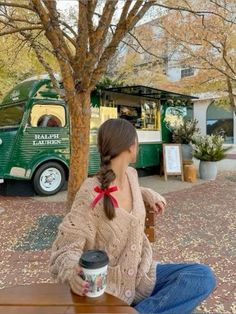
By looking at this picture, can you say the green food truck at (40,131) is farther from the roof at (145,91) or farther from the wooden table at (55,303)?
the wooden table at (55,303)

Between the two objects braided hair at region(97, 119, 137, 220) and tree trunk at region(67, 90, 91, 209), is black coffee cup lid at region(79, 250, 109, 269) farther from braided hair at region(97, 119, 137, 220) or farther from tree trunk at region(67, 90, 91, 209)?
tree trunk at region(67, 90, 91, 209)

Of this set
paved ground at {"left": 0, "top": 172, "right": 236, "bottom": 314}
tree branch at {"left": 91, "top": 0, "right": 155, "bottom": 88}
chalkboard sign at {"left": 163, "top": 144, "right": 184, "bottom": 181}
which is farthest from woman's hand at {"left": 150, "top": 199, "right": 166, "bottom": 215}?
chalkboard sign at {"left": 163, "top": 144, "right": 184, "bottom": 181}

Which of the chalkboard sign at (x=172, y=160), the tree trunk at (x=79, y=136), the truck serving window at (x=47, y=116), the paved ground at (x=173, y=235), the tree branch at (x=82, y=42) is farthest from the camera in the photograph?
the chalkboard sign at (x=172, y=160)

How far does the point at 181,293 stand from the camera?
1.62 meters

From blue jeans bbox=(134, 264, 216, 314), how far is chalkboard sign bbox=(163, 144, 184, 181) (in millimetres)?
7399

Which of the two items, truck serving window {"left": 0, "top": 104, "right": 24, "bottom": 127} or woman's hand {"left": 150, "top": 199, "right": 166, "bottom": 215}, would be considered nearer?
woman's hand {"left": 150, "top": 199, "right": 166, "bottom": 215}

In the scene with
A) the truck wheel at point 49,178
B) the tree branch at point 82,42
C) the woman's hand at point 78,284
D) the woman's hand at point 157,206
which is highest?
the tree branch at point 82,42

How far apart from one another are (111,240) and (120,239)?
1.8 inches

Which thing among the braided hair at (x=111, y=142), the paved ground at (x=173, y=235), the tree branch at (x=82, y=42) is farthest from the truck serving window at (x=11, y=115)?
the braided hair at (x=111, y=142)

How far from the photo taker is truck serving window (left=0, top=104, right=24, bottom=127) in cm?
701

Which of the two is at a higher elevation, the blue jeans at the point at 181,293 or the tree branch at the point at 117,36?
the tree branch at the point at 117,36

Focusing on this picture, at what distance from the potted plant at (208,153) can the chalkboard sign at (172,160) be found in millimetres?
546

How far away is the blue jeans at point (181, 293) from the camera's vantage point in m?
1.60

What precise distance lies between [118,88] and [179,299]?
22.9 ft
